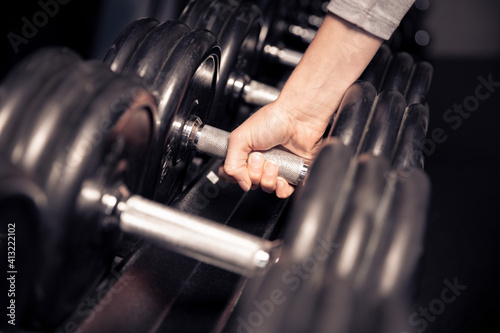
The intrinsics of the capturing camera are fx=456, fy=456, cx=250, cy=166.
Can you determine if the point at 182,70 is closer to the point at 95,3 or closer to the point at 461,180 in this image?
the point at 95,3

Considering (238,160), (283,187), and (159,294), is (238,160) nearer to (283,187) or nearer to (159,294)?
(283,187)

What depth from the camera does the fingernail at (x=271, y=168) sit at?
2.99 feet

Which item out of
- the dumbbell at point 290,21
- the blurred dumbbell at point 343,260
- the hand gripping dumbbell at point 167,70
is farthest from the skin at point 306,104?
the dumbbell at point 290,21

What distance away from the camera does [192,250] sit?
2.27ft

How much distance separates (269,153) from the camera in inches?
36.5

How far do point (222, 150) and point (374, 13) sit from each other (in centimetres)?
40

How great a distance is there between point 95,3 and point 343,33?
1123 millimetres

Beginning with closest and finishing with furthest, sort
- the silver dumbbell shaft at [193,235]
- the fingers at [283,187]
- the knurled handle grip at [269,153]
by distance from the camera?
1. the silver dumbbell shaft at [193,235]
2. the knurled handle grip at [269,153]
3. the fingers at [283,187]

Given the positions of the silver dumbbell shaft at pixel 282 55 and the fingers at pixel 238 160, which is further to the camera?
the silver dumbbell shaft at pixel 282 55

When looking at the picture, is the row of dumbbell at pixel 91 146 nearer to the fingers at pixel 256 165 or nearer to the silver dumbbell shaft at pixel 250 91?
the fingers at pixel 256 165

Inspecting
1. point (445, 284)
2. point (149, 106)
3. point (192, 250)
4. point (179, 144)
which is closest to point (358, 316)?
point (192, 250)

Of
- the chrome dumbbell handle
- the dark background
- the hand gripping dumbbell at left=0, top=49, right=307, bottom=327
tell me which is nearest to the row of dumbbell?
the hand gripping dumbbell at left=0, top=49, right=307, bottom=327

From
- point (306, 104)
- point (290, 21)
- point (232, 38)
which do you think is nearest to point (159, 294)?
point (306, 104)

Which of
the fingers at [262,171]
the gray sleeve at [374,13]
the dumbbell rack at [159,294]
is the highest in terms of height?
the gray sleeve at [374,13]
